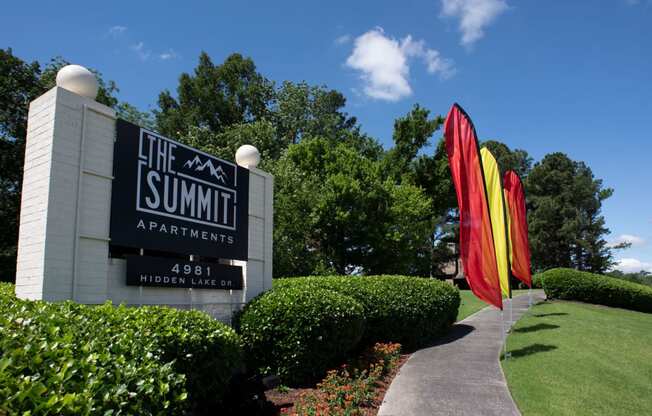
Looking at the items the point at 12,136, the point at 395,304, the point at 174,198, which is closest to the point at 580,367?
the point at 395,304

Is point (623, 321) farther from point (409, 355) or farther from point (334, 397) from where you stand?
point (334, 397)

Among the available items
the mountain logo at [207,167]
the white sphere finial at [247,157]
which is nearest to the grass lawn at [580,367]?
the mountain logo at [207,167]

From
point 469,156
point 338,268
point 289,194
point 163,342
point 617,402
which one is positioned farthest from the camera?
point 338,268

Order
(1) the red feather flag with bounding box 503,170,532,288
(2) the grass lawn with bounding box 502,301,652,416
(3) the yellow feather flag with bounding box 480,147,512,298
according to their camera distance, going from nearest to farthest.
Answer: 1. (2) the grass lawn with bounding box 502,301,652,416
2. (3) the yellow feather flag with bounding box 480,147,512,298
3. (1) the red feather flag with bounding box 503,170,532,288

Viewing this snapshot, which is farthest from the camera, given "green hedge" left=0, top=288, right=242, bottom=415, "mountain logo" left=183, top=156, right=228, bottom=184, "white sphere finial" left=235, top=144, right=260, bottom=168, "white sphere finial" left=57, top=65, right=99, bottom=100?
"white sphere finial" left=235, top=144, right=260, bottom=168

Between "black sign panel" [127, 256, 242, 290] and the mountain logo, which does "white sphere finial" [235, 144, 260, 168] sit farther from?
"black sign panel" [127, 256, 242, 290]

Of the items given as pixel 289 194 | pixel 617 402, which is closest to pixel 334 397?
pixel 617 402

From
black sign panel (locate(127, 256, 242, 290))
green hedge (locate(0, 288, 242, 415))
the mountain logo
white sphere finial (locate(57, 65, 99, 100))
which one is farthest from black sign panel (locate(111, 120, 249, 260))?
green hedge (locate(0, 288, 242, 415))

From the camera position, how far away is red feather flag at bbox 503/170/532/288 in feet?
50.8

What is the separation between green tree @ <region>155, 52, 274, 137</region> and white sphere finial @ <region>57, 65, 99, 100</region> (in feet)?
102

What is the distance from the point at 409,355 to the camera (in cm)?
1055

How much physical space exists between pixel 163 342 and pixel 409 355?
671 cm

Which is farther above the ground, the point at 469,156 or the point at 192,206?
the point at 469,156

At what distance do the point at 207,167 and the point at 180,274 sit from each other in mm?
1950
